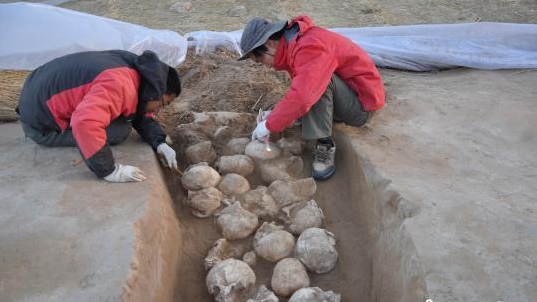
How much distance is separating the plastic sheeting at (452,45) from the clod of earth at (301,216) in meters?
2.07

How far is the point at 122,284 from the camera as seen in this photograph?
5.78 ft

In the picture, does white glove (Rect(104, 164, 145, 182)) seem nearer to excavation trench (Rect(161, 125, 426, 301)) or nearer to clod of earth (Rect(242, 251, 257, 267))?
excavation trench (Rect(161, 125, 426, 301))

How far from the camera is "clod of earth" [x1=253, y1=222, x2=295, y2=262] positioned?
2.32 metres

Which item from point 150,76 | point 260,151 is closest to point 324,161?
point 260,151

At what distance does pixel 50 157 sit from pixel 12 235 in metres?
0.74

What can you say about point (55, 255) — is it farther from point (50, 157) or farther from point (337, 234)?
point (337, 234)

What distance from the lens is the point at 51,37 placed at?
149 inches

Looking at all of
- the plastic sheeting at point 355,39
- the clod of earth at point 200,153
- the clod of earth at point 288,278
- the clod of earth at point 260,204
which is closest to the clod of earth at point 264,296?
the clod of earth at point 288,278

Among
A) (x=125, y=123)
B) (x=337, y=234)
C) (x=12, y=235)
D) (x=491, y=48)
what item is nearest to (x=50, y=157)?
(x=125, y=123)

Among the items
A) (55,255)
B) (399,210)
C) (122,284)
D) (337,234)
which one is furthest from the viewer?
(337,234)

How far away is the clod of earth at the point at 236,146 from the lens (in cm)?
297

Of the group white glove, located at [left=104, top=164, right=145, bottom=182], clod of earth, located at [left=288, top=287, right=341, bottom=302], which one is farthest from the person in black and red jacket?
clod of earth, located at [left=288, top=287, right=341, bottom=302]

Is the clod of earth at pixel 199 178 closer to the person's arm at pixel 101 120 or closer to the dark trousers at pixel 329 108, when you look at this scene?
the person's arm at pixel 101 120

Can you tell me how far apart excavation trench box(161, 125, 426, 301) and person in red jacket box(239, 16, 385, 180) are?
20 cm
